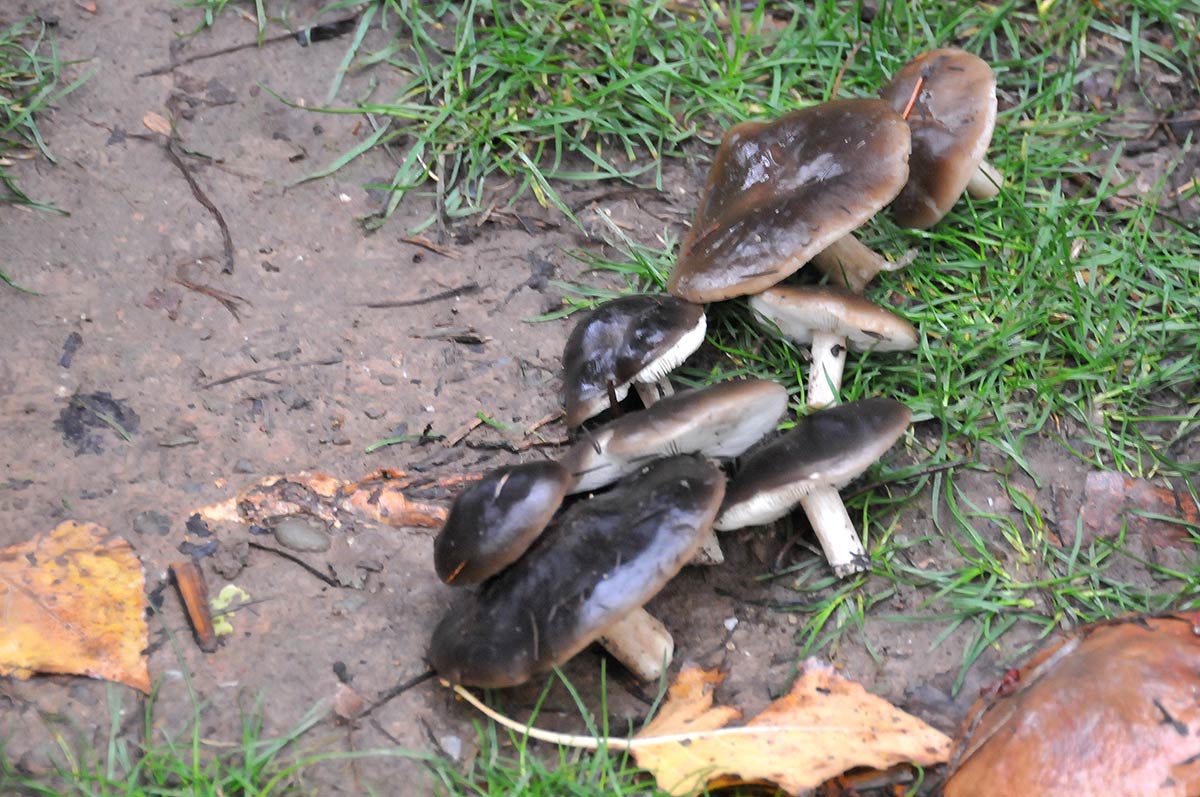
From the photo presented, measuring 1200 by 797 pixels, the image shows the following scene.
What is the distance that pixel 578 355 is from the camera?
389 cm

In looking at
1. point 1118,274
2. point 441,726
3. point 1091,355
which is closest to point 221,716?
point 441,726

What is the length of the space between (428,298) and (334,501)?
0.99 metres

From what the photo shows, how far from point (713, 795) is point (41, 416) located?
8.46 ft

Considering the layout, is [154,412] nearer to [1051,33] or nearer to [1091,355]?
[1091,355]

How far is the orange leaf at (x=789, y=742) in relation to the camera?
120 inches

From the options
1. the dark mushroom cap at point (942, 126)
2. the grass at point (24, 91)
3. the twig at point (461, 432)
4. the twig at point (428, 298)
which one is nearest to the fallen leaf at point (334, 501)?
the twig at point (461, 432)

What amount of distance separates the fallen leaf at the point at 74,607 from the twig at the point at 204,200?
1.30 metres

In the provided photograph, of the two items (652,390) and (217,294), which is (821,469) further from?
(217,294)

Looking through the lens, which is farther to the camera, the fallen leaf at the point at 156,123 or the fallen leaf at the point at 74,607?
the fallen leaf at the point at 156,123

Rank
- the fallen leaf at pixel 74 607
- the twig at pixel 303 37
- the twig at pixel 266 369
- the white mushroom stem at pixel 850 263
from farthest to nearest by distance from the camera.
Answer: the twig at pixel 303 37 < the white mushroom stem at pixel 850 263 < the twig at pixel 266 369 < the fallen leaf at pixel 74 607

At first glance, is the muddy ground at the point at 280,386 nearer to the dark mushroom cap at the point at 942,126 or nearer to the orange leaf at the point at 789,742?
the orange leaf at the point at 789,742

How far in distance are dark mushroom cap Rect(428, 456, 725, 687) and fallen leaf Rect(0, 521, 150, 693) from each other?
3.09ft

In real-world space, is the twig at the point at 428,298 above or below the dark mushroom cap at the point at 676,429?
below

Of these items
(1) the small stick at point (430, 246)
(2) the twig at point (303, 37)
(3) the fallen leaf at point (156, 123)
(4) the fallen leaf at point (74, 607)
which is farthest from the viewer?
(2) the twig at point (303, 37)
